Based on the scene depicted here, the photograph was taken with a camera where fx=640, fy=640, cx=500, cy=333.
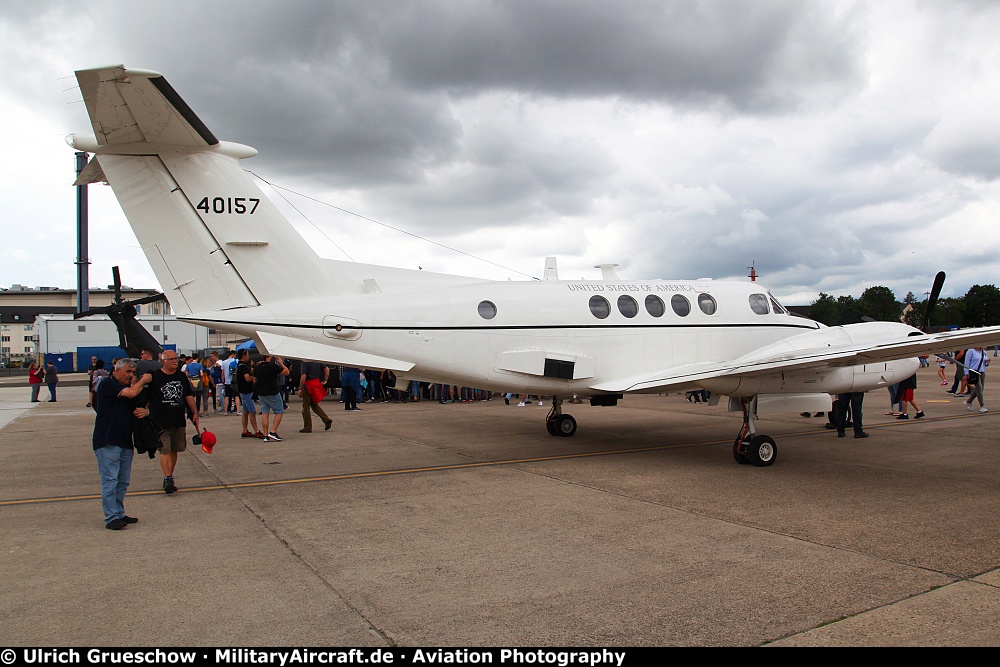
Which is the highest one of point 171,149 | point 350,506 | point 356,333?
point 171,149

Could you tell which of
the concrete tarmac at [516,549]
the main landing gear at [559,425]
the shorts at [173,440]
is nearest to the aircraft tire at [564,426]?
the main landing gear at [559,425]

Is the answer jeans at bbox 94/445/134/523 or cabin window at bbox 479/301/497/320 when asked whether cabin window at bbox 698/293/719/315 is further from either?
jeans at bbox 94/445/134/523

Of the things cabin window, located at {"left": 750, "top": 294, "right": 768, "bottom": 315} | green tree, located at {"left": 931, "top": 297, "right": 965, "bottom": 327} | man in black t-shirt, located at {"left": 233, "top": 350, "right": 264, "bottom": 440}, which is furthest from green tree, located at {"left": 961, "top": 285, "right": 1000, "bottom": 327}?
man in black t-shirt, located at {"left": 233, "top": 350, "right": 264, "bottom": 440}

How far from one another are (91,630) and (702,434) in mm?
11836

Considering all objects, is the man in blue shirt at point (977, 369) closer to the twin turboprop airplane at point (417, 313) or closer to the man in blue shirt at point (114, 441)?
the twin turboprop airplane at point (417, 313)

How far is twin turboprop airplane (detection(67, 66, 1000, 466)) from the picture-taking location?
29.7 feet

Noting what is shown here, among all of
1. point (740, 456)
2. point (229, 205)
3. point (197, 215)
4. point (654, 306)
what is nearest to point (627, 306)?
point (654, 306)

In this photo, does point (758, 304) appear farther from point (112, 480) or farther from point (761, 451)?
point (112, 480)

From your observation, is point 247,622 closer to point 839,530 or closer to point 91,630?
point 91,630

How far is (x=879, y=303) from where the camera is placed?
87.2 metres

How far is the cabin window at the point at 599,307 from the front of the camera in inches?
440

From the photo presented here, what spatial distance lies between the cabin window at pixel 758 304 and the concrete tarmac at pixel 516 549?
270 cm

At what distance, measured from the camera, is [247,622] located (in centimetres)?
430
